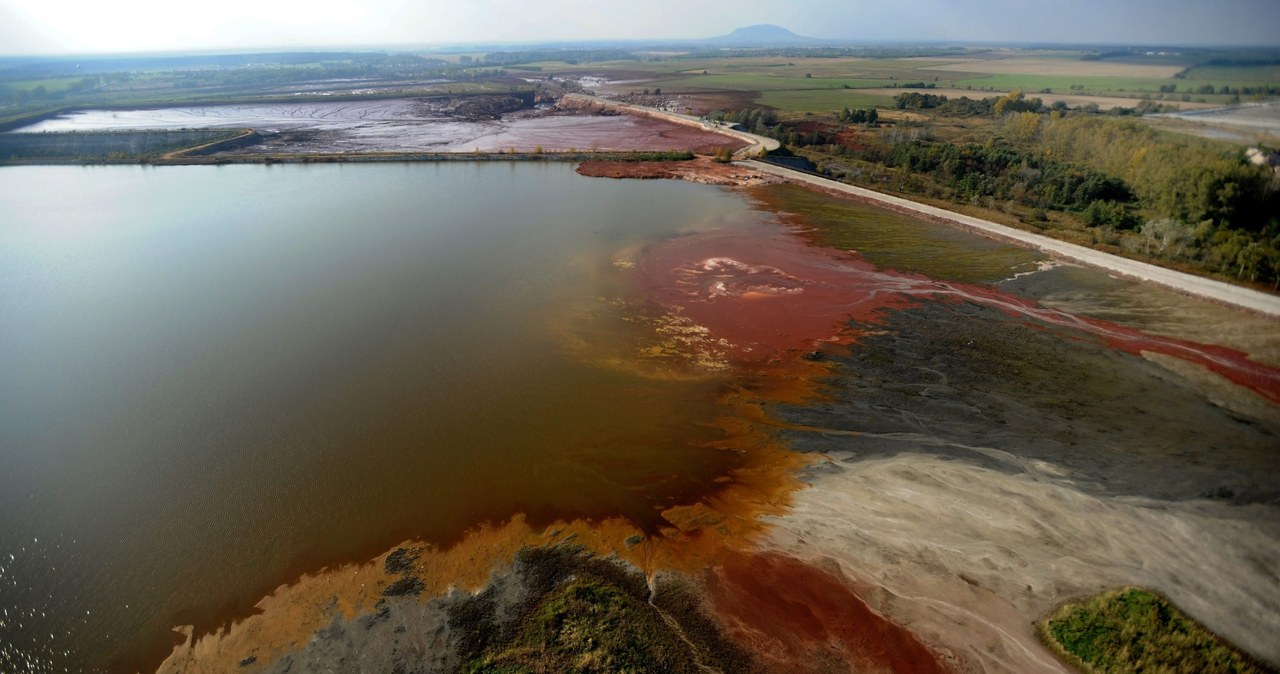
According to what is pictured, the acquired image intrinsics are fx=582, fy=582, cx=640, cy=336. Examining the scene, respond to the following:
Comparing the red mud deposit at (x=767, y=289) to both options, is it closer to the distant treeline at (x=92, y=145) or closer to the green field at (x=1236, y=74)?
the green field at (x=1236, y=74)

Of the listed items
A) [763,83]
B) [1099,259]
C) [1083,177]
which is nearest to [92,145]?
[1099,259]

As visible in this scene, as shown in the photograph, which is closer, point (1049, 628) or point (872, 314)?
point (1049, 628)

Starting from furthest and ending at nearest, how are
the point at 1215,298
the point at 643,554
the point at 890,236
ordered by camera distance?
the point at 890,236
the point at 1215,298
the point at 643,554

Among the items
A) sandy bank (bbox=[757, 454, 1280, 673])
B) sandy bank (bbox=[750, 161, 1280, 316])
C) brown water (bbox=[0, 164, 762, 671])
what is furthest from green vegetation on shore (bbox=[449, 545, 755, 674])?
sandy bank (bbox=[750, 161, 1280, 316])

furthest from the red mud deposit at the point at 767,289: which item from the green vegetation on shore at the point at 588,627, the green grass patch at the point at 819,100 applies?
the green grass patch at the point at 819,100

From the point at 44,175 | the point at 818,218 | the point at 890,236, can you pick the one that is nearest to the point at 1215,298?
the point at 890,236

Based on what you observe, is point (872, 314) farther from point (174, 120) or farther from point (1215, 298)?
point (174, 120)
